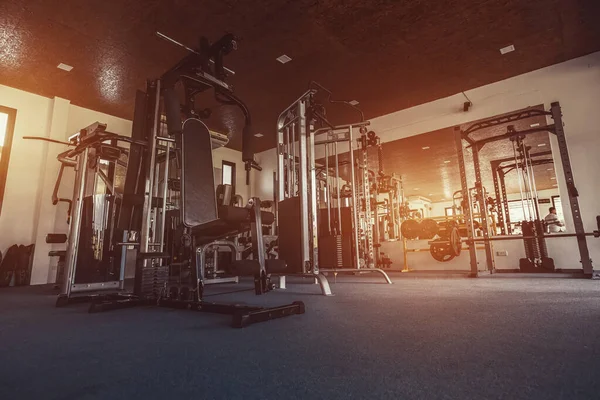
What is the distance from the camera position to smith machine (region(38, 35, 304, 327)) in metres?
1.72

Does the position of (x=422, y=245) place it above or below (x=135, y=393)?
above

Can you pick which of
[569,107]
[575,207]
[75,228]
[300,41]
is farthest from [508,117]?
[75,228]

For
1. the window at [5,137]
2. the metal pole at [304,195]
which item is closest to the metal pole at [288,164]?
the metal pole at [304,195]

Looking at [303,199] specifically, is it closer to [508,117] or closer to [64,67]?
[508,117]

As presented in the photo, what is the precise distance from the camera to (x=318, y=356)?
0.93 m

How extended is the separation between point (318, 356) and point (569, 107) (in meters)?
6.04

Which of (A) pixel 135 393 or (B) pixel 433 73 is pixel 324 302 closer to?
(A) pixel 135 393

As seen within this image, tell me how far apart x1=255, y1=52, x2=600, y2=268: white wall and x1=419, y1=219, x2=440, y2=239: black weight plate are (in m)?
1.84

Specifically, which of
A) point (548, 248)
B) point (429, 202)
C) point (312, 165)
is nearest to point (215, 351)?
point (312, 165)

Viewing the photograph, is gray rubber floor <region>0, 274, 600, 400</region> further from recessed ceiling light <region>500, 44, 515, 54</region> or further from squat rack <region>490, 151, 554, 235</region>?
squat rack <region>490, 151, 554, 235</region>

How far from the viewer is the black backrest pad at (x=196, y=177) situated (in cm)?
180

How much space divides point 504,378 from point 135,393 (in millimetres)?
869

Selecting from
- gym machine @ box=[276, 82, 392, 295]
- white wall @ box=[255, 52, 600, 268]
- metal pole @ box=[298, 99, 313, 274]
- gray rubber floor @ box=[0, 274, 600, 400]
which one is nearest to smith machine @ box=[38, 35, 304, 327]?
gray rubber floor @ box=[0, 274, 600, 400]

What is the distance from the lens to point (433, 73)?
512 cm
